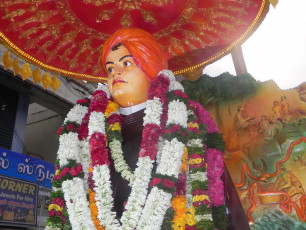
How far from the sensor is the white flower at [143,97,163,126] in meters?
2.18

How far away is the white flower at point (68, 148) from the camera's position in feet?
7.22

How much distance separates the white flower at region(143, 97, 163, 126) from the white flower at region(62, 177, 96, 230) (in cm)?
56

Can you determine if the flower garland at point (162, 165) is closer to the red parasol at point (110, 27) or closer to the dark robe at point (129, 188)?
the dark robe at point (129, 188)

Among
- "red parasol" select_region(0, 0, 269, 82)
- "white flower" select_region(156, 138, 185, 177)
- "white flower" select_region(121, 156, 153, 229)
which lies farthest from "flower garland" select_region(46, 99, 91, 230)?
"red parasol" select_region(0, 0, 269, 82)

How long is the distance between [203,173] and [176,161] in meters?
0.22

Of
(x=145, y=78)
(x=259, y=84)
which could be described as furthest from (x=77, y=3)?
(x=259, y=84)

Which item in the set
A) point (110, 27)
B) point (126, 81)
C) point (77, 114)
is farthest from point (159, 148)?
point (110, 27)

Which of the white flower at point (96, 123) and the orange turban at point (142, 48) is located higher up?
the orange turban at point (142, 48)

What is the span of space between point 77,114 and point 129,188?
2.28ft

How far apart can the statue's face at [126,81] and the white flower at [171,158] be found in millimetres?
525

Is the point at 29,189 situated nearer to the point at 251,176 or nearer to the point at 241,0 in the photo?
the point at 251,176

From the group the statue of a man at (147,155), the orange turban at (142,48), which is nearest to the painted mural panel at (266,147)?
the orange turban at (142,48)

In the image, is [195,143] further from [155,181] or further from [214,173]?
[155,181]

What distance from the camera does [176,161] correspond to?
2.00m
